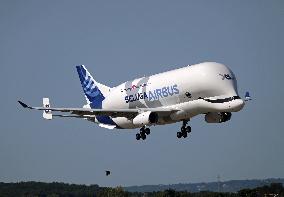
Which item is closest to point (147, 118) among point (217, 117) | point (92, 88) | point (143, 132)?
point (143, 132)

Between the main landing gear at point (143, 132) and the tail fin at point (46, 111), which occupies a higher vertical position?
the tail fin at point (46, 111)

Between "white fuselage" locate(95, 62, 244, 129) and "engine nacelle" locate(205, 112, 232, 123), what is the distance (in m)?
2.60

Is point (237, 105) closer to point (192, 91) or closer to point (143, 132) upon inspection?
point (192, 91)

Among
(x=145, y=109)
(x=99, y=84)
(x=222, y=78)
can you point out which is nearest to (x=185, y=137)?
(x=145, y=109)

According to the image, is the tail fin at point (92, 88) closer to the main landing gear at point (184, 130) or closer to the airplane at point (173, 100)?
the airplane at point (173, 100)

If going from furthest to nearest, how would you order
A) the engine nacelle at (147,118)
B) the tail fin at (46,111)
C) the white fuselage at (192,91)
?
the tail fin at (46,111) < the engine nacelle at (147,118) < the white fuselage at (192,91)

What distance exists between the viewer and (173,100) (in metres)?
96.4

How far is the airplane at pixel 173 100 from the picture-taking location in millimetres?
92125

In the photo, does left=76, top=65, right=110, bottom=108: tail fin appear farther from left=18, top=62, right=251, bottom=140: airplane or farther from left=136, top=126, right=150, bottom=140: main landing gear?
left=136, top=126, right=150, bottom=140: main landing gear

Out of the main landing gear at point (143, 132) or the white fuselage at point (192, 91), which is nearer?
the white fuselage at point (192, 91)

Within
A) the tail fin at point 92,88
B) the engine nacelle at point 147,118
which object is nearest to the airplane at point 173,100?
the engine nacelle at point 147,118

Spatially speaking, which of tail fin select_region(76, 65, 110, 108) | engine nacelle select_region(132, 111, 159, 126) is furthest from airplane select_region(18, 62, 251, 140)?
tail fin select_region(76, 65, 110, 108)

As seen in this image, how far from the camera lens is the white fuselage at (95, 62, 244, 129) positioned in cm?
9200

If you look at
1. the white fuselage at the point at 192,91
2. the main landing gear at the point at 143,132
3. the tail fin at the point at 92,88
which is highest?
the tail fin at the point at 92,88
